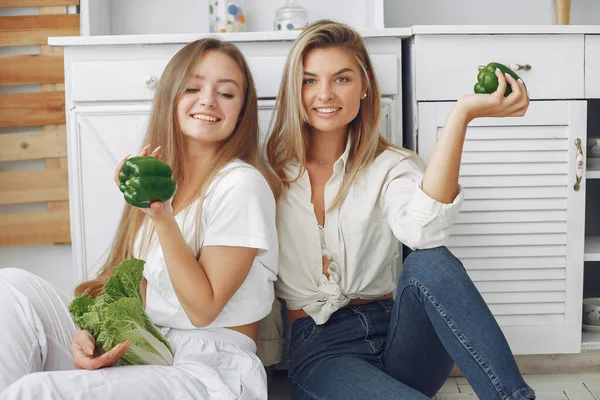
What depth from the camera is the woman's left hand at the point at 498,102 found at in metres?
1.31

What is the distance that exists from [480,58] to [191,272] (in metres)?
0.97

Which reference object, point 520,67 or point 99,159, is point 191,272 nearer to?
point 99,159

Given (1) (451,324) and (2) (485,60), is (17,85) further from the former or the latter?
(1) (451,324)

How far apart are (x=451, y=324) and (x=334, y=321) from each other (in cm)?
35

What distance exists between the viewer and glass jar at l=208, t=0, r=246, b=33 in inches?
80.5

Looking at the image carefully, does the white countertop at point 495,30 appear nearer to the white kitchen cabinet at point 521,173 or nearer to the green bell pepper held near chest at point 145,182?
the white kitchen cabinet at point 521,173

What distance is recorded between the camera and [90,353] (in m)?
1.16

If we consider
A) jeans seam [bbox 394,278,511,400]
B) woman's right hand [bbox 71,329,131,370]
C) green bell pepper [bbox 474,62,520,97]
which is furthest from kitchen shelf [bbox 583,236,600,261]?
woman's right hand [bbox 71,329,131,370]

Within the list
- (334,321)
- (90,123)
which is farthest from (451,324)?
(90,123)

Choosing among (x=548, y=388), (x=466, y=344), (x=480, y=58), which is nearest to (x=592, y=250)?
(x=548, y=388)

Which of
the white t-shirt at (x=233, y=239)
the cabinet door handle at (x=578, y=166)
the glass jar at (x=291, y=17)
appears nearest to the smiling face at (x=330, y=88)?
the white t-shirt at (x=233, y=239)

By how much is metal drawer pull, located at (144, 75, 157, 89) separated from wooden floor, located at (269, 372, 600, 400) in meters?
0.88

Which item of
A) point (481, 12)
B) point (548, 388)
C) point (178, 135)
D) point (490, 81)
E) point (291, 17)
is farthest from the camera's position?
point (481, 12)

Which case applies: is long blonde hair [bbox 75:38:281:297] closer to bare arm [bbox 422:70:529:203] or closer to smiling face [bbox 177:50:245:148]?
smiling face [bbox 177:50:245:148]
